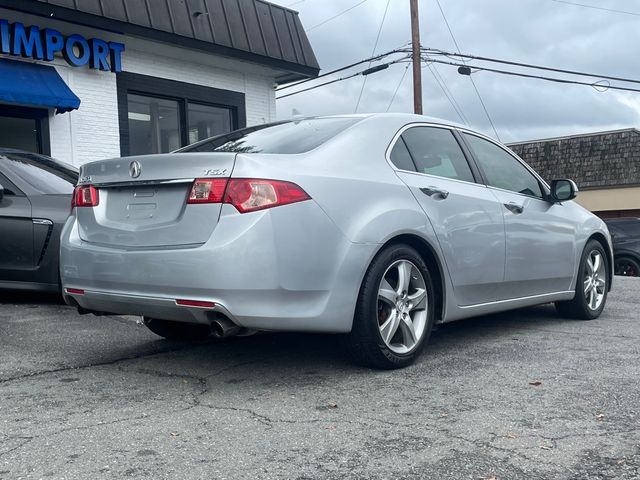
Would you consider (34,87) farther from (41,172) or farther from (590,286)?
(590,286)

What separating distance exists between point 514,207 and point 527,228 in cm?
20

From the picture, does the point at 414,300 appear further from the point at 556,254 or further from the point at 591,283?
the point at 591,283

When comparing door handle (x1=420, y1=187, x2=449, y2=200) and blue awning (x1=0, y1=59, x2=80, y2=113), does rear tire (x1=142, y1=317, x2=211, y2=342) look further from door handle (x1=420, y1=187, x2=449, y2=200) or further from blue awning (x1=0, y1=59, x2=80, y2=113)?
blue awning (x1=0, y1=59, x2=80, y2=113)

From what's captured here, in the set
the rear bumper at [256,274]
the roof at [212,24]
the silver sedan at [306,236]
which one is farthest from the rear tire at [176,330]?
the roof at [212,24]

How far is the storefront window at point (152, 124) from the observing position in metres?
11.9

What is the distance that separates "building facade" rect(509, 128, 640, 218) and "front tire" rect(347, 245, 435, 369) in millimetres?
27224

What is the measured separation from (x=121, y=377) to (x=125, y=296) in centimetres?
54

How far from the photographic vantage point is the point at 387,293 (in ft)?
13.5

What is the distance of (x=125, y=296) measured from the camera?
12.7ft

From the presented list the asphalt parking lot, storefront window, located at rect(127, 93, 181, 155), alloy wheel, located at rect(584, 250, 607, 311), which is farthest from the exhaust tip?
storefront window, located at rect(127, 93, 181, 155)

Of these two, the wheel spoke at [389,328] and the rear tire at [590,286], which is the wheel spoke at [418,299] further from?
the rear tire at [590,286]

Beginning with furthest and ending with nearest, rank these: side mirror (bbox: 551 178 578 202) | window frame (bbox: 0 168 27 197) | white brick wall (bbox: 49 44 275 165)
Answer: white brick wall (bbox: 49 44 275 165)
window frame (bbox: 0 168 27 197)
side mirror (bbox: 551 178 578 202)

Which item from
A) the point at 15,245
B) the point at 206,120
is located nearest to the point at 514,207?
the point at 15,245

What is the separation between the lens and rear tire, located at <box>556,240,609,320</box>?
6.07m
